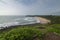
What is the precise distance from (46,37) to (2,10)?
1003 millimetres

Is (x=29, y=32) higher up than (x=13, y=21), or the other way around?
(x=13, y=21)

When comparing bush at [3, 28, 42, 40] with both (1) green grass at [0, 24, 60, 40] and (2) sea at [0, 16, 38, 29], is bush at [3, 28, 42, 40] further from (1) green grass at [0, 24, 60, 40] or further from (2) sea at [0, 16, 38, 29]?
(2) sea at [0, 16, 38, 29]

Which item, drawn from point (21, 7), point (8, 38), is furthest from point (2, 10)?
point (8, 38)

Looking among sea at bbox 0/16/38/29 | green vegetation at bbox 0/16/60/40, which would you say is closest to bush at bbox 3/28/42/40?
green vegetation at bbox 0/16/60/40

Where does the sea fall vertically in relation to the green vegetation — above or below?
above

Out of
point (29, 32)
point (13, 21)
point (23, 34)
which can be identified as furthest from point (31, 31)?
point (13, 21)

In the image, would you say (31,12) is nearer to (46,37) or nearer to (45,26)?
(45,26)

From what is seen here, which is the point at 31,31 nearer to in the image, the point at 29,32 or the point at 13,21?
the point at 29,32

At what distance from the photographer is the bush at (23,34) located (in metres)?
2.48

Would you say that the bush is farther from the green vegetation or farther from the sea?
the sea

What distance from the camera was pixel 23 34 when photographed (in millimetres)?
2516

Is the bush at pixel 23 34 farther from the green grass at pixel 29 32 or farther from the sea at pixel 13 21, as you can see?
the sea at pixel 13 21

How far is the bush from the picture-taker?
8.15 feet

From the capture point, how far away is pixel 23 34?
8.25ft
